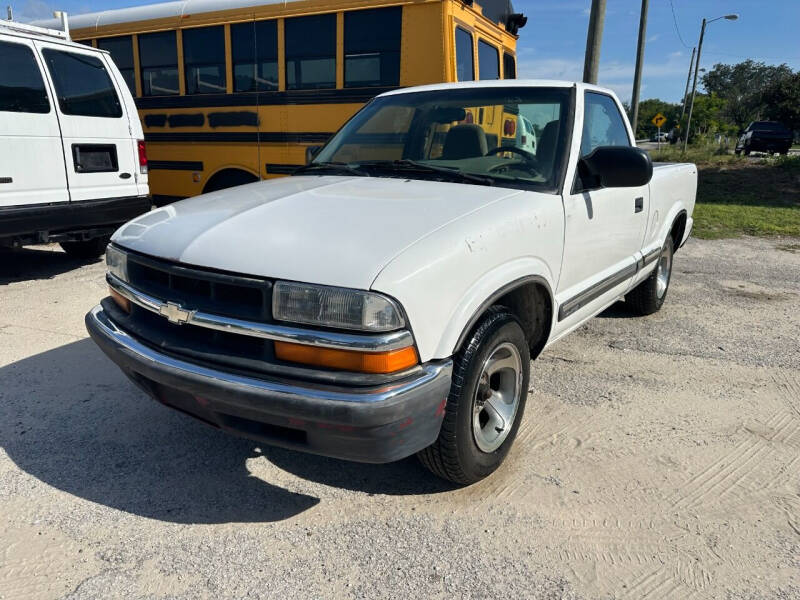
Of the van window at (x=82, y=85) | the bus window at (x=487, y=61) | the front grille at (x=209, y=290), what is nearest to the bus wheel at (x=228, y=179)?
the van window at (x=82, y=85)

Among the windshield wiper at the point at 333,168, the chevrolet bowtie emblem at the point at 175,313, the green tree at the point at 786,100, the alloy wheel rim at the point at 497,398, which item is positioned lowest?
the alloy wheel rim at the point at 497,398

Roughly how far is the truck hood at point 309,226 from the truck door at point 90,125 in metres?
3.34

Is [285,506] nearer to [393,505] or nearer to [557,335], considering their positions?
[393,505]

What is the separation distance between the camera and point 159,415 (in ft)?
10.4

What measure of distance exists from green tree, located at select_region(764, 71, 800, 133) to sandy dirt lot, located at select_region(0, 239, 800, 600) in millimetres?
47512

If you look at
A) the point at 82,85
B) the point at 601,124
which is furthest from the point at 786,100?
the point at 82,85

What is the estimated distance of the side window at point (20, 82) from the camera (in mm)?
4965

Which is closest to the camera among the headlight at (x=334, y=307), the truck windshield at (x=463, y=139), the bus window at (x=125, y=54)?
the headlight at (x=334, y=307)

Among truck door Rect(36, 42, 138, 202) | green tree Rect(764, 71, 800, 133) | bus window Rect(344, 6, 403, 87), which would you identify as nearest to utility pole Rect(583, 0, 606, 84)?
bus window Rect(344, 6, 403, 87)

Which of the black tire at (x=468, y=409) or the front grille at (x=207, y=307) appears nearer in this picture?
the front grille at (x=207, y=307)

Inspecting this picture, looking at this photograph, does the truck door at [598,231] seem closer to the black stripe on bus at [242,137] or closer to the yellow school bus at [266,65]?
the yellow school bus at [266,65]

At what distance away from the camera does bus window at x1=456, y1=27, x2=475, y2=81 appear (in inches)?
264

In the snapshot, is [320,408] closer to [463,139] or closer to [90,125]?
[463,139]

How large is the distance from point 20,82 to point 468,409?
5.01 meters
